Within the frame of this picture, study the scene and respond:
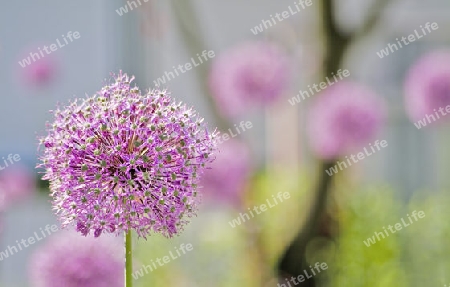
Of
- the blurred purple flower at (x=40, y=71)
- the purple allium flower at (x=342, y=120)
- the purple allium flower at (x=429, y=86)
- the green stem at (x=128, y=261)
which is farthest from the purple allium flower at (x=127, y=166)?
the blurred purple flower at (x=40, y=71)

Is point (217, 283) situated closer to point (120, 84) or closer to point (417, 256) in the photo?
point (417, 256)

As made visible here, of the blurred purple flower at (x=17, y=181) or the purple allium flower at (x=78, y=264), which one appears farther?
the blurred purple flower at (x=17, y=181)

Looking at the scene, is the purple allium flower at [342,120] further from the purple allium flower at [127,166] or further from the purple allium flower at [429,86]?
the purple allium flower at [127,166]

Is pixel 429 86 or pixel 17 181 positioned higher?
pixel 17 181

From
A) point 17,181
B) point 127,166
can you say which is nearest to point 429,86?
point 17,181

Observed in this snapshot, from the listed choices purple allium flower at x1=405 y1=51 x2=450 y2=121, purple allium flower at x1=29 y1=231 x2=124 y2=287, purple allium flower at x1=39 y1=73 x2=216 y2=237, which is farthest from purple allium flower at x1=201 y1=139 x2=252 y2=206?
purple allium flower at x1=39 y1=73 x2=216 y2=237

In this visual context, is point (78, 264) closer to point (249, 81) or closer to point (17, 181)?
point (249, 81)
